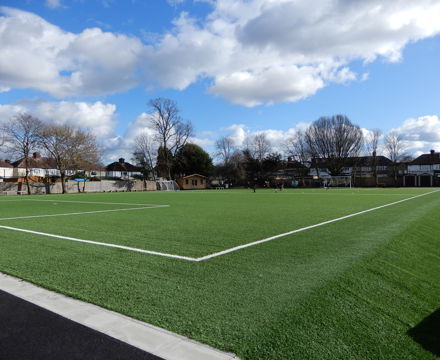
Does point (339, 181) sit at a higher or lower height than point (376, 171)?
lower

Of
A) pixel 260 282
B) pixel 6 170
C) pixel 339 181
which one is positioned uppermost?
pixel 6 170

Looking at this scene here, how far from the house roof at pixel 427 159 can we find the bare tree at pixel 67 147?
86.2m

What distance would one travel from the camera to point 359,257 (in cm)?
546

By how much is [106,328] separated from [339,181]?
6551 cm

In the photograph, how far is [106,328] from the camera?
2.96 metres

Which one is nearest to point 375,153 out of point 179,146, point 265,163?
point 265,163

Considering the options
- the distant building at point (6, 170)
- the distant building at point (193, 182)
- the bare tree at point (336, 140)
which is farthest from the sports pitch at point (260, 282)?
the distant building at point (6, 170)

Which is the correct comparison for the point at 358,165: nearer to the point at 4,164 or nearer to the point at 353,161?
the point at 353,161

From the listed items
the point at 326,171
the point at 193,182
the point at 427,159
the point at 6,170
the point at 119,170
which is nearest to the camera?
the point at 193,182

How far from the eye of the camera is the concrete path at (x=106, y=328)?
256 centimetres

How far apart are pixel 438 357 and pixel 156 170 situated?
71.3 meters

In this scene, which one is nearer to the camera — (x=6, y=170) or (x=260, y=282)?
(x=260, y=282)

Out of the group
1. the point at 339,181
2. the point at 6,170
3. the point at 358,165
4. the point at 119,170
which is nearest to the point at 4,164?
the point at 6,170

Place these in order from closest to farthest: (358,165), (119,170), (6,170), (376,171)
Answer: (358,165) → (6,170) → (376,171) → (119,170)
